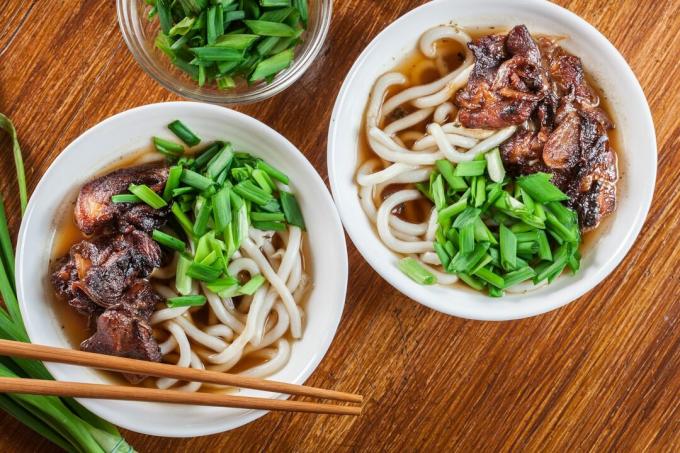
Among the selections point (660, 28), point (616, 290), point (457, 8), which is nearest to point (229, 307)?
point (457, 8)

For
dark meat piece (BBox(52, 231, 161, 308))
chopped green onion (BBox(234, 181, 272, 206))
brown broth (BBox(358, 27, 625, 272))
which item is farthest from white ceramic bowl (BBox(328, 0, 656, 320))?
dark meat piece (BBox(52, 231, 161, 308))

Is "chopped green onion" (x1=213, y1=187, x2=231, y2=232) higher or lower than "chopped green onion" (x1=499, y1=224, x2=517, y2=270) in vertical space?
higher

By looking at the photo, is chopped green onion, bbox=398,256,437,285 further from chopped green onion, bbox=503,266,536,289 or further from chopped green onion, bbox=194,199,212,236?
chopped green onion, bbox=194,199,212,236

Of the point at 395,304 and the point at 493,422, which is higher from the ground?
the point at 395,304

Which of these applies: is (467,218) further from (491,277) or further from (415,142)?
(415,142)

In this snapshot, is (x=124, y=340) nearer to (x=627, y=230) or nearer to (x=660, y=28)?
(x=627, y=230)

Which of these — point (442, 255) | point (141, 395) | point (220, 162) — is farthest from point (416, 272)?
point (141, 395)
